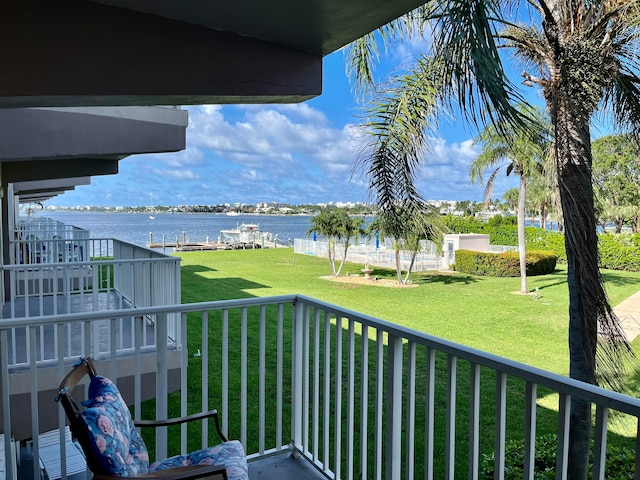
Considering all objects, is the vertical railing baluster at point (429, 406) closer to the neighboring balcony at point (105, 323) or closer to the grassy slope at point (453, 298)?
the neighboring balcony at point (105, 323)

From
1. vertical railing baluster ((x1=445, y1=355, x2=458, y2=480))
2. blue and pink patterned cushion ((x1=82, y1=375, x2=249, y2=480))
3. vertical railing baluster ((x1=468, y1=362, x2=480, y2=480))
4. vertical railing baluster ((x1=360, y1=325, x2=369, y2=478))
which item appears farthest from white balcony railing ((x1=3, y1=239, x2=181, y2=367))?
vertical railing baluster ((x1=468, y1=362, x2=480, y2=480))

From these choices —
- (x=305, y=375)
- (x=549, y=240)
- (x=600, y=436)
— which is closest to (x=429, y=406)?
(x=600, y=436)

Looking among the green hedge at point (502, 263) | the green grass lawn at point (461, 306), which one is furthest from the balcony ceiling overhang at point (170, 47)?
the green hedge at point (502, 263)

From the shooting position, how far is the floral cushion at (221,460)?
198 cm

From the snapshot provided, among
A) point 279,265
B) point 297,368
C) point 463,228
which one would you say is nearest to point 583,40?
point 297,368

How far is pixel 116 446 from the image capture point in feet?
5.74

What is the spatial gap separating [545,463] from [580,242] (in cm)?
221

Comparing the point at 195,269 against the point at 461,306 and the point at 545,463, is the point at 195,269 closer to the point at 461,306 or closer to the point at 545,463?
the point at 461,306

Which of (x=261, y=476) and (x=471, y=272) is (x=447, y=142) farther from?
(x=471, y=272)

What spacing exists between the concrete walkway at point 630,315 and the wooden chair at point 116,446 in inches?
371

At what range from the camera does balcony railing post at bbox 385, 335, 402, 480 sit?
215 centimetres

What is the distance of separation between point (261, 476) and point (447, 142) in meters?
3.02

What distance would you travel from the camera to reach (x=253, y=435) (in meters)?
5.05

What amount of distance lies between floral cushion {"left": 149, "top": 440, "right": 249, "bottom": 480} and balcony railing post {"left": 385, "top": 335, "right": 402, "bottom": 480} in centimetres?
65
